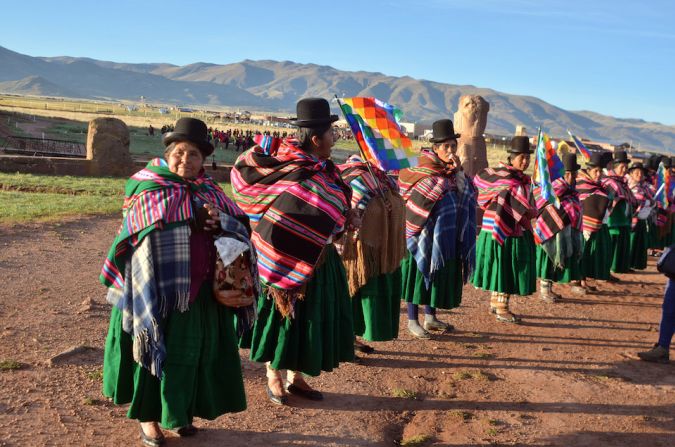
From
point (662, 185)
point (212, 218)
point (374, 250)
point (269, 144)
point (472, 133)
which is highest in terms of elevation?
point (472, 133)

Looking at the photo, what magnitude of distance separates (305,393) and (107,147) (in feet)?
52.3

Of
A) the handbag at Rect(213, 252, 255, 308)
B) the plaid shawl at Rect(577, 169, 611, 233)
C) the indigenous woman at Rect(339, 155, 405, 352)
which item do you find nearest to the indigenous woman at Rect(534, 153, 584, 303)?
the plaid shawl at Rect(577, 169, 611, 233)

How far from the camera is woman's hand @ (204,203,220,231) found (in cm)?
416

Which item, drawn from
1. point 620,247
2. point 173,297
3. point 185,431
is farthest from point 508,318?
point 173,297

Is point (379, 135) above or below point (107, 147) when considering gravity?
above

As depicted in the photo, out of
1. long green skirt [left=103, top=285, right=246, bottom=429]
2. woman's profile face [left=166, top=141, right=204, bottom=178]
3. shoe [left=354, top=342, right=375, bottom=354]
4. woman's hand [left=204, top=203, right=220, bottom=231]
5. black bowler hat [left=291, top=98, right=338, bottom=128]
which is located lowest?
shoe [left=354, top=342, right=375, bottom=354]

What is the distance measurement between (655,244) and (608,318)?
5592 mm

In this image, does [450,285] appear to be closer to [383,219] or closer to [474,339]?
[474,339]

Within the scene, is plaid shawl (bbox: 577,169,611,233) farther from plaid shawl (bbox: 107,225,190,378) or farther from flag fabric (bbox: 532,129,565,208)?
plaid shawl (bbox: 107,225,190,378)

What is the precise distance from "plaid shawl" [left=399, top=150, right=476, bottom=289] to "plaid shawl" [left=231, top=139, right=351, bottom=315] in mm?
→ 2193

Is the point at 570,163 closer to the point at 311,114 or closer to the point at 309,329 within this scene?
the point at 311,114

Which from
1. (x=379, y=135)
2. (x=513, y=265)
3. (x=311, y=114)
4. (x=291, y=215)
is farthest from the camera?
(x=513, y=265)

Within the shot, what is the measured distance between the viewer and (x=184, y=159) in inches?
164

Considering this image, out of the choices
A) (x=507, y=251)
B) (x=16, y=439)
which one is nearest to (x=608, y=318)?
(x=507, y=251)
